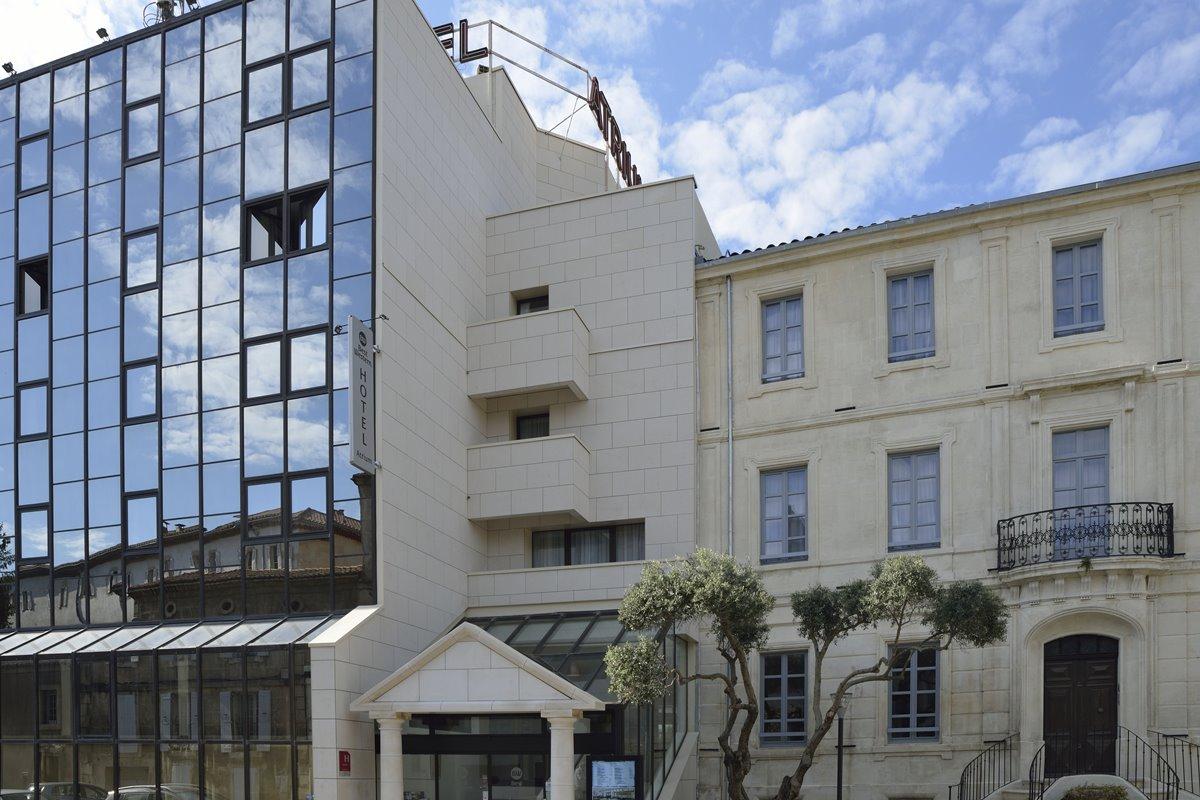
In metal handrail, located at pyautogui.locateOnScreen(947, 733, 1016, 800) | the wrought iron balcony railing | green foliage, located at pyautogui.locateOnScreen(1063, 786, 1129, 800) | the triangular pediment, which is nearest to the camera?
green foliage, located at pyautogui.locateOnScreen(1063, 786, 1129, 800)

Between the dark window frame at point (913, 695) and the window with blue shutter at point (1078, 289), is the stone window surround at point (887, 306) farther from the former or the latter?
the dark window frame at point (913, 695)

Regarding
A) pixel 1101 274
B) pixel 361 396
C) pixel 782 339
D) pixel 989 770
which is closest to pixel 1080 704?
pixel 989 770

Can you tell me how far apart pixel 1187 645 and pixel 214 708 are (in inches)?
632

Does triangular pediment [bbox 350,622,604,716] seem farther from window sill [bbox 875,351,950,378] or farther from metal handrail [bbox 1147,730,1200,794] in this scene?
metal handrail [bbox 1147,730,1200,794]

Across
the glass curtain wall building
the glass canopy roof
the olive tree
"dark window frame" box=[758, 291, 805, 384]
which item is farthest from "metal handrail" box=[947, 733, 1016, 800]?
the glass curtain wall building

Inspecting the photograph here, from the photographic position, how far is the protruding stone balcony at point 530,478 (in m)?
22.8

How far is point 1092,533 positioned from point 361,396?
12.5 m

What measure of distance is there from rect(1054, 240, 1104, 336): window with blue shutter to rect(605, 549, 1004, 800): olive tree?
5667 millimetres

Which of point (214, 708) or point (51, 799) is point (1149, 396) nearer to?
point (214, 708)

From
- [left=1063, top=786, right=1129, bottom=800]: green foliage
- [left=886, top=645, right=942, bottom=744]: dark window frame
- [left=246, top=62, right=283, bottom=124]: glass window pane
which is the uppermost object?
[left=246, top=62, right=283, bottom=124]: glass window pane

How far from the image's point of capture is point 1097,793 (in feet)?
56.8

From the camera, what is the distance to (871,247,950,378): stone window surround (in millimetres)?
21797

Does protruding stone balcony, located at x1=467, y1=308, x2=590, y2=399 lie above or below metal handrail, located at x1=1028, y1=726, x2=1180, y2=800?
above

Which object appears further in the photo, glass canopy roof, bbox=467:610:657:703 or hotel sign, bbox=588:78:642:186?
hotel sign, bbox=588:78:642:186
